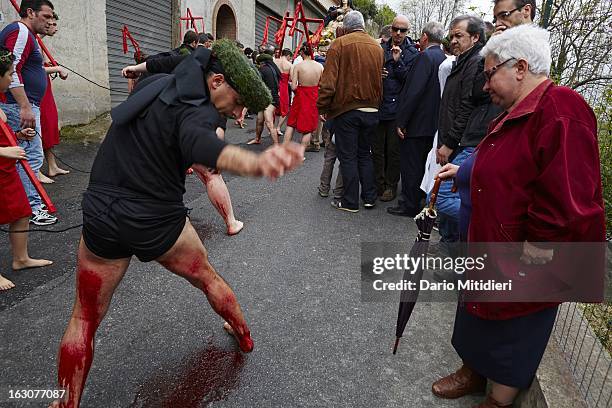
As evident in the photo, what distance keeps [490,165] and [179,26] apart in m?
11.2

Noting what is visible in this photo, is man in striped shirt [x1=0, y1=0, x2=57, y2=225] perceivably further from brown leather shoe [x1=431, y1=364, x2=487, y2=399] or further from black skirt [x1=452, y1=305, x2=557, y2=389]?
black skirt [x1=452, y1=305, x2=557, y2=389]

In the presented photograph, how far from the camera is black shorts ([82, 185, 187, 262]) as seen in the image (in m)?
1.83

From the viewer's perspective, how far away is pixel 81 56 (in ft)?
25.7

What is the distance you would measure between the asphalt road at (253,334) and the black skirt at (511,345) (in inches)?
14.9

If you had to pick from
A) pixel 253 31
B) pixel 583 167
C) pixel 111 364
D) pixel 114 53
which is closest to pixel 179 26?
pixel 114 53

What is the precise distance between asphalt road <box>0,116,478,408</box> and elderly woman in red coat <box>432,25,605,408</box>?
0.47m

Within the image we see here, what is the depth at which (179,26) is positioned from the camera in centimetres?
1120

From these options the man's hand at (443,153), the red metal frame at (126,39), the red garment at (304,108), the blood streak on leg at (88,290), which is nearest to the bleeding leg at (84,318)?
the blood streak on leg at (88,290)

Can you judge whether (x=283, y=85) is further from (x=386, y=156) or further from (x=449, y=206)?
(x=449, y=206)

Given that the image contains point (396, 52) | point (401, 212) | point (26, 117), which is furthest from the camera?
point (396, 52)

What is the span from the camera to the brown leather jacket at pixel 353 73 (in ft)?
15.3

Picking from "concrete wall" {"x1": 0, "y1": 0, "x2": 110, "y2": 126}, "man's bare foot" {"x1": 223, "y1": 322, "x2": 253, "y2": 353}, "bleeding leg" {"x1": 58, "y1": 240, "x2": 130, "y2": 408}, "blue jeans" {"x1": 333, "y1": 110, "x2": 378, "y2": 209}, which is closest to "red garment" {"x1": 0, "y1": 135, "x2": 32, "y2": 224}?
"bleeding leg" {"x1": 58, "y1": 240, "x2": 130, "y2": 408}

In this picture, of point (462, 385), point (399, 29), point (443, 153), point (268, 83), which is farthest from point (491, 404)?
point (268, 83)

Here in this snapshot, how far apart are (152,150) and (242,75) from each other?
19.6 inches
